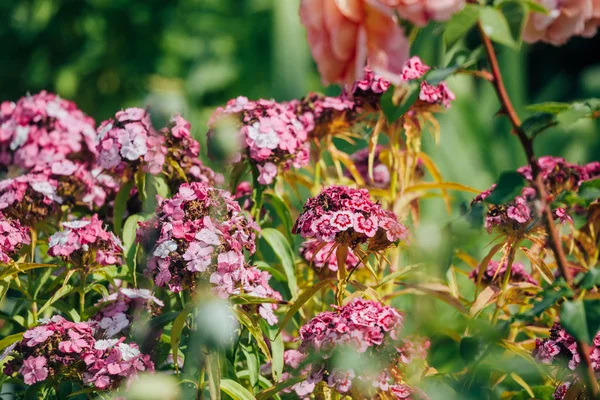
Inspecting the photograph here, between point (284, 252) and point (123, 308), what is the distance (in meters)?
0.27

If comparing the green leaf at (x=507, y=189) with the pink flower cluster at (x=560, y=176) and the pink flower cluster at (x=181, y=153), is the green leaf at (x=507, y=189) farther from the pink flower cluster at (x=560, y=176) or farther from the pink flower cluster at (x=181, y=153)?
the pink flower cluster at (x=181, y=153)

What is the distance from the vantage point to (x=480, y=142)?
11.9 feet

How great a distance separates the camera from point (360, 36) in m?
0.79

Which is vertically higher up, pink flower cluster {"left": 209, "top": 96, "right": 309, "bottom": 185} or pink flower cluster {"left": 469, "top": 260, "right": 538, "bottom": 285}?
pink flower cluster {"left": 209, "top": 96, "right": 309, "bottom": 185}

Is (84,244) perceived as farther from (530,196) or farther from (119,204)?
(530,196)

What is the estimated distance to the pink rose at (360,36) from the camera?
30.9 inches

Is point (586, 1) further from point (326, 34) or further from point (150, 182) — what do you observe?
point (150, 182)

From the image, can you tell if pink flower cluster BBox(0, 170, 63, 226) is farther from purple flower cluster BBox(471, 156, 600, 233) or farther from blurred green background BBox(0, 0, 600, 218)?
blurred green background BBox(0, 0, 600, 218)

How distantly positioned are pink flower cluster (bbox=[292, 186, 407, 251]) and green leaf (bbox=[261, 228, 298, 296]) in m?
0.18

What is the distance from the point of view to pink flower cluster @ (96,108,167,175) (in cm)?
143

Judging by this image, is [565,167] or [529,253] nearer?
[529,253]

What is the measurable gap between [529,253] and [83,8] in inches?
181

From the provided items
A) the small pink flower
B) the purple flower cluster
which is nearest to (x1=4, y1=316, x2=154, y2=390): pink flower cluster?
the small pink flower

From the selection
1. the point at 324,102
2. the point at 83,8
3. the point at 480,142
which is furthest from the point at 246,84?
the point at 324,102
